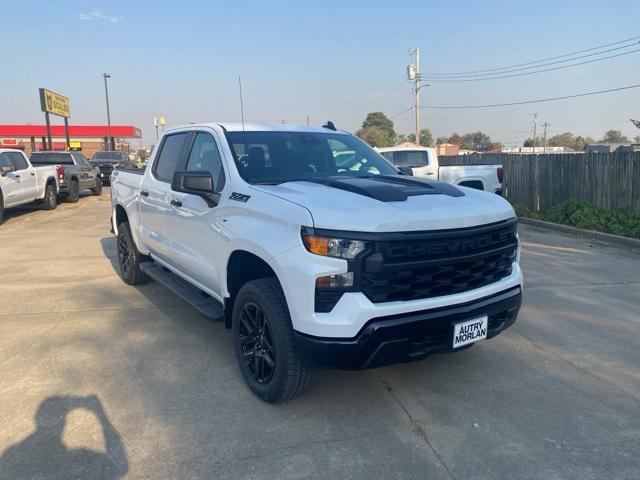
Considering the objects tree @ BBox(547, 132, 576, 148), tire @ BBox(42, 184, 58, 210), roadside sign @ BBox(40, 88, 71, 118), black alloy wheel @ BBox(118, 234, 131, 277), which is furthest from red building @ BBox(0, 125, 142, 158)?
tree @ BBox(547, 132, 576, 148)

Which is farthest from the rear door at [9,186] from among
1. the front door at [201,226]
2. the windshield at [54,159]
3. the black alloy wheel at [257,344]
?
the black alloy wheel at [257,344]

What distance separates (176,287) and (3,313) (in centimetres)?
215

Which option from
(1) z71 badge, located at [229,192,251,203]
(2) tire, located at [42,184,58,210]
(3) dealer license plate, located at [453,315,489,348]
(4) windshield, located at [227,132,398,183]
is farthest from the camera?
(2) tire, located at [42,184,58,210]

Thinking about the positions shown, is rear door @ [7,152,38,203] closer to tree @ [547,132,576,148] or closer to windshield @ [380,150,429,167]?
windshield @ [380,150,429,167]

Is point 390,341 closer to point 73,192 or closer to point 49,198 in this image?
point 49,198

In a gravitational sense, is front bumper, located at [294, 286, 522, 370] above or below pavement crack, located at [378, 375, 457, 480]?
above

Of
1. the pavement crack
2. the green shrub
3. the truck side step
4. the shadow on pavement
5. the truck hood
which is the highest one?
the truck hood

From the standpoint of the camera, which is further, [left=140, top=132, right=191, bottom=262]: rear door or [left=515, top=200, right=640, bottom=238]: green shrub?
[left=515, top=200, right=640, bottom=238]: green shrub

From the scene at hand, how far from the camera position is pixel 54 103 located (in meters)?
33.8

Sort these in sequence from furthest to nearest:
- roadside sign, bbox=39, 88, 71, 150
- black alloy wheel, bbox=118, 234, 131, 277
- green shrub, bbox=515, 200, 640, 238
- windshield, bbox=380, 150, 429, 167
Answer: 1. roadside sign, bbox=39, 88, 71, 150
2. windshield, bbox=380, 150, 429, 167
3. green shrub, bbox=515, 200, 640, 238
4. black alloy wheel, bbox=118, 234, 131, 277

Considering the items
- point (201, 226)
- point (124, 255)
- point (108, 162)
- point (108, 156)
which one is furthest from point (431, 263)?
point (108, 156)

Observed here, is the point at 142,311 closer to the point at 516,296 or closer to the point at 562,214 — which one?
the point at 516,296

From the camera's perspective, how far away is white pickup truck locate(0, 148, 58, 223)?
12.5 meters

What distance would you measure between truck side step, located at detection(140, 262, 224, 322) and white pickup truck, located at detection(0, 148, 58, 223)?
8596 millimetres
